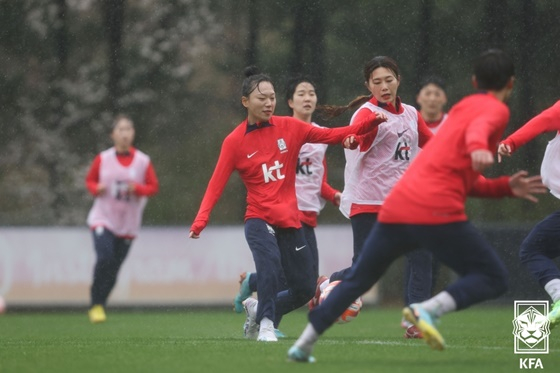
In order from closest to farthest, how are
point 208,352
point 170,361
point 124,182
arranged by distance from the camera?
point 170,361, point 208,352, point 124,182

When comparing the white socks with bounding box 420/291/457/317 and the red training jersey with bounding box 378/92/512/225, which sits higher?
the red training jersey with bounding box 378/92/512/225

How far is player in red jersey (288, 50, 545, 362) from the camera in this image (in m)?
6.32

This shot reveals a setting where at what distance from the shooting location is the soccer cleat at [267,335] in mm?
8484

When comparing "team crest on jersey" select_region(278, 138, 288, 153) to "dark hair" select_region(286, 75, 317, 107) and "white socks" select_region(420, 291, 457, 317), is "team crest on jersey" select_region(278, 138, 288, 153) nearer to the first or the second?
"dark hair" select_region(286, 75, 317, 107)

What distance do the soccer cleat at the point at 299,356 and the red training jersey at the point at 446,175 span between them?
0.85m

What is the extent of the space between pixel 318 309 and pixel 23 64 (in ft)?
34.5

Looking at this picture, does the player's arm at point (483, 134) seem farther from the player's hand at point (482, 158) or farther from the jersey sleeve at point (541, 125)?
the jersey sleeve at point (541, 125)

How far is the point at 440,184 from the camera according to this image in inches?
250

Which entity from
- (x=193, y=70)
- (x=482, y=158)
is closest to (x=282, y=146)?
(x=482, y=158)

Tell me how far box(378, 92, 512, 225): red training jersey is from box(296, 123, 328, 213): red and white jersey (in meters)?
3.80

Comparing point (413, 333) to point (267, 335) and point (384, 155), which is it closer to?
point (267, 335)

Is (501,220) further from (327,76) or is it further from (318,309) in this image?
(318,309)

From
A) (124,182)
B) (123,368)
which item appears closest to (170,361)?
(123,368)

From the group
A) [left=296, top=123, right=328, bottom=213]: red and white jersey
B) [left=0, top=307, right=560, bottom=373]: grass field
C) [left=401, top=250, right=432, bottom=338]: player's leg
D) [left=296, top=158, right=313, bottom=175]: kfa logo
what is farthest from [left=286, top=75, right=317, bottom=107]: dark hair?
[left=0, top=307, right=560, bottom=373]: grass field
